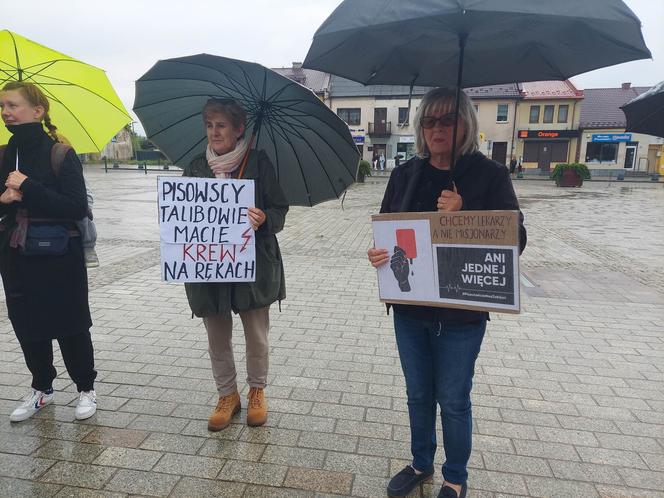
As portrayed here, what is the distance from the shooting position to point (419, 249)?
2.15 m

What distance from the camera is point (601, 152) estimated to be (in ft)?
138

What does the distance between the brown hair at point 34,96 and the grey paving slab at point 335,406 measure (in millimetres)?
1913

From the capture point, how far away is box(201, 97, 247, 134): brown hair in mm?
2604

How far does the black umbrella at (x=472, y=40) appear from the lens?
5.41 ft

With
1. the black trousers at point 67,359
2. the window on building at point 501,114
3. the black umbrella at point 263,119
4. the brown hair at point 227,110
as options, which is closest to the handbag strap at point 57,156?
the black umbrella at point 263,119

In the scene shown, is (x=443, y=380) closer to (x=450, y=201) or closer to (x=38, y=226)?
A: (x=450, y=201)

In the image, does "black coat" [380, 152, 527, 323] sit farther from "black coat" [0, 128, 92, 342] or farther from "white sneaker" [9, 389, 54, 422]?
"white sneaker" [9, 389, 54, 422]

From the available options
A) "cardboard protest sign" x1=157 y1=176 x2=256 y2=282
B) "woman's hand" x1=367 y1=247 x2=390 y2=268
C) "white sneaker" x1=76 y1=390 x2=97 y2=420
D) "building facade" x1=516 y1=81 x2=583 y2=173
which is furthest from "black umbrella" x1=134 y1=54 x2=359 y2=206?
"building facade" x1=516 y1=81 x2=583 y2=173

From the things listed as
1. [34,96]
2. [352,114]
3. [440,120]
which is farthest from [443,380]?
[352,114]

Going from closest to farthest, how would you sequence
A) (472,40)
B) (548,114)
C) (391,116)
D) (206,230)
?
(472,40), (206,230), (548,114), (391,116)

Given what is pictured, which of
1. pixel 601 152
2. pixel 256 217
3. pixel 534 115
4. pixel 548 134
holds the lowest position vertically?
pixel 256 217

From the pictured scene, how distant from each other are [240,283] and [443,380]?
1.29 meters

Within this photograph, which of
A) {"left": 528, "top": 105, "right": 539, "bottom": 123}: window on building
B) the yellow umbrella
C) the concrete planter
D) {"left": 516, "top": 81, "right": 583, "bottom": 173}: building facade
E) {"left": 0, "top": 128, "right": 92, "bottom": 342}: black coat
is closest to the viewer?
{"left": 0, "top": 128, "right": 92, "bottom": 342}: black coat

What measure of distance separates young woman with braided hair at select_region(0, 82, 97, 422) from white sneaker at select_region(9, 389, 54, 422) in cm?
43
